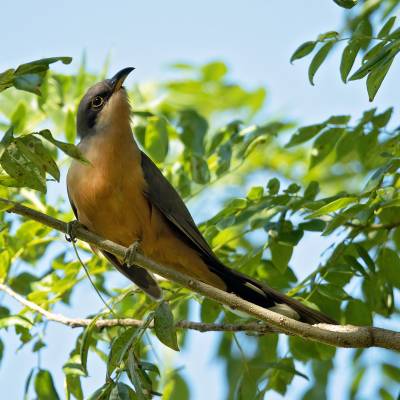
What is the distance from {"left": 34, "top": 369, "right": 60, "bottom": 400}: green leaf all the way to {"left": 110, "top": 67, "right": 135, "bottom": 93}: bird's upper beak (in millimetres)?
2295

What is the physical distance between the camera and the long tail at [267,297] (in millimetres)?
4328

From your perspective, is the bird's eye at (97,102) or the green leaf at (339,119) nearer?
the green leaf at (339,119)

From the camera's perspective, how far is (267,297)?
4.65 m

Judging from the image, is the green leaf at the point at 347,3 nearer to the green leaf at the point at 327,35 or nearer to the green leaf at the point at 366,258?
the green leaf at the point at 327,35

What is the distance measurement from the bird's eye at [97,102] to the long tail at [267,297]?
1.62 m

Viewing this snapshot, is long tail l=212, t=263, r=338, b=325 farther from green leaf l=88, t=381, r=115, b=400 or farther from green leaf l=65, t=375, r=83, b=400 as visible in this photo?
green leaf l=88, t=381, r=115, b=400

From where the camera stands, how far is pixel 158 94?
703 cm

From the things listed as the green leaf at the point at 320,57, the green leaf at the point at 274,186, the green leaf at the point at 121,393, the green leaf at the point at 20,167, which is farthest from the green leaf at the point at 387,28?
the green leaf at the point at 121,393

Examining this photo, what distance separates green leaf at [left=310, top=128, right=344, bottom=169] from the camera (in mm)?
4859

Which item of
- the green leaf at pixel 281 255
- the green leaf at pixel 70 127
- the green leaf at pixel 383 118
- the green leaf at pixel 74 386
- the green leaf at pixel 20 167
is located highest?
the green leaf at pixel 70 127

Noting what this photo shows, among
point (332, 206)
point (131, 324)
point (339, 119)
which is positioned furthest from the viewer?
point (339, 119)

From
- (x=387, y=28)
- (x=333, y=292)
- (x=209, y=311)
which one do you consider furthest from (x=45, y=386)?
(x=387, y=28)

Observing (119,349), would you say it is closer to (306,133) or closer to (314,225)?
(314,225)

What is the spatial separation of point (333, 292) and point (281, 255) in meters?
0.42
